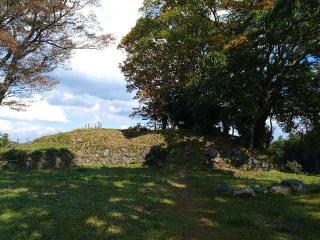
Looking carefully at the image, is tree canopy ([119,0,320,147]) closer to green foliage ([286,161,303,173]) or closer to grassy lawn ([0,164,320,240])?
green foliage ([286,161,303,173])

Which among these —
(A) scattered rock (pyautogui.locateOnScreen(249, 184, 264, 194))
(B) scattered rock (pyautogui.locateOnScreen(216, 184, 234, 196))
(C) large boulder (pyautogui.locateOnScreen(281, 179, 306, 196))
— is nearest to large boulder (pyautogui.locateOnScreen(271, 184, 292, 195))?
(C) large boulder (pyautogui.locateOnScreen(281, 179, 306, 196))

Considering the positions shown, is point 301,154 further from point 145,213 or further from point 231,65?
point 145,213

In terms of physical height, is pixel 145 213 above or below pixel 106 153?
below

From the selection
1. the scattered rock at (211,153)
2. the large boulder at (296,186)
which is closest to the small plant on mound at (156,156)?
the scattered rock at (211,153)

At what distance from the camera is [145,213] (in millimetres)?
14633

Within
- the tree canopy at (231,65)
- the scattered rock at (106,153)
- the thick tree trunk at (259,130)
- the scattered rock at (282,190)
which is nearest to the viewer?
the scattered rock at (282,190)

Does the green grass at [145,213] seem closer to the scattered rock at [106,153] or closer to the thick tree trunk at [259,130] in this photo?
the scattered rock at [106,153]

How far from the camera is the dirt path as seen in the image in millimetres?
12737

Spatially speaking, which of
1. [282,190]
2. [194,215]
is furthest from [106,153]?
[194,215]

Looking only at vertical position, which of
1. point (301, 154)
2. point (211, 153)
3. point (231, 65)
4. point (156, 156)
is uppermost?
point (231, 65)

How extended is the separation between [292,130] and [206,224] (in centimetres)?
2944

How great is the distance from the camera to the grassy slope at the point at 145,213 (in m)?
12.6

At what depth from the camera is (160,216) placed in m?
14.3

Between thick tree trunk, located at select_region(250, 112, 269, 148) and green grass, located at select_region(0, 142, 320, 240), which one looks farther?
thick tree trunk, located at select_region(250, 112, 269, 148)
